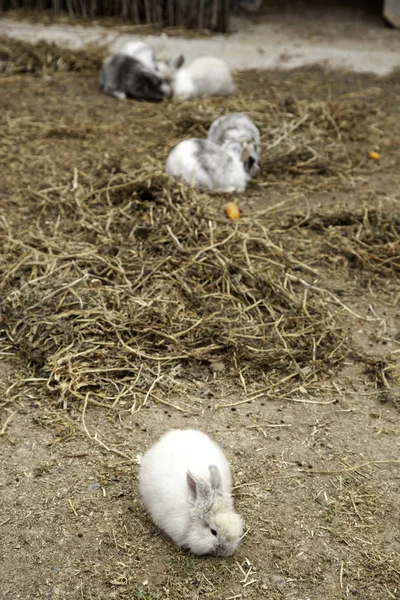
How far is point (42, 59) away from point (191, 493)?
693 cm

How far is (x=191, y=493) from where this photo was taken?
3.51m

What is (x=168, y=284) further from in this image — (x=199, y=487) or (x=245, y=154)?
(x=199, y=487)

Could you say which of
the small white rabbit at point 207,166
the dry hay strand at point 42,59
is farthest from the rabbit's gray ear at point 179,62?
the small white rabbit at point 207,166

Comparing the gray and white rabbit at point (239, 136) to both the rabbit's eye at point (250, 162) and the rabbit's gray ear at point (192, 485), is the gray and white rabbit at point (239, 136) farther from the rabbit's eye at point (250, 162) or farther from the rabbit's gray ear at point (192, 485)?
the rabbit's gray ear at point (192, 485)

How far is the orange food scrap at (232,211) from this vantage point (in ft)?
20.4

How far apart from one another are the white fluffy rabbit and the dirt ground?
90cm

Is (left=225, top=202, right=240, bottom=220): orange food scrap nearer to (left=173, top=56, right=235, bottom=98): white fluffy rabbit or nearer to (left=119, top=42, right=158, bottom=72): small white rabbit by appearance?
(left=173, top=56, right=235, bottom=98): white fluffy rabbit

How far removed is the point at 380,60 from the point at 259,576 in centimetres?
773

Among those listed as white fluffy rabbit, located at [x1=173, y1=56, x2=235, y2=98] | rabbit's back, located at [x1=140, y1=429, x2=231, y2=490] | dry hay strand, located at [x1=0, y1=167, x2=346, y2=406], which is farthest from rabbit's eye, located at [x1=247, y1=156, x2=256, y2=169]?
rabbit's back, located at [x1=140, y1=429, x2=231, y2=490]

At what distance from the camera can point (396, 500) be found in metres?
3.91

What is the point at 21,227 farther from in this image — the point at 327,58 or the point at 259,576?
the point at 327,58

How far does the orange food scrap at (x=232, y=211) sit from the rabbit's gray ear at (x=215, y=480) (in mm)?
3013

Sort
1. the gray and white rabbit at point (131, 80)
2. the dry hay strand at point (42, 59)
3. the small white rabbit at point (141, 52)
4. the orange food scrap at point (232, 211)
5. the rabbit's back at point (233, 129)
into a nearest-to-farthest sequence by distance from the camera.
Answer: the orange food scrap at point (232, 211)
the rabbit's back at point (233, 129)
the gray and white rabbit at point (131, 80)
the small white rabbit at point (141, 52)
the dry hay strand at point (42, 59)

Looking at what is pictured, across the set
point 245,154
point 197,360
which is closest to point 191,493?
point 197,360
